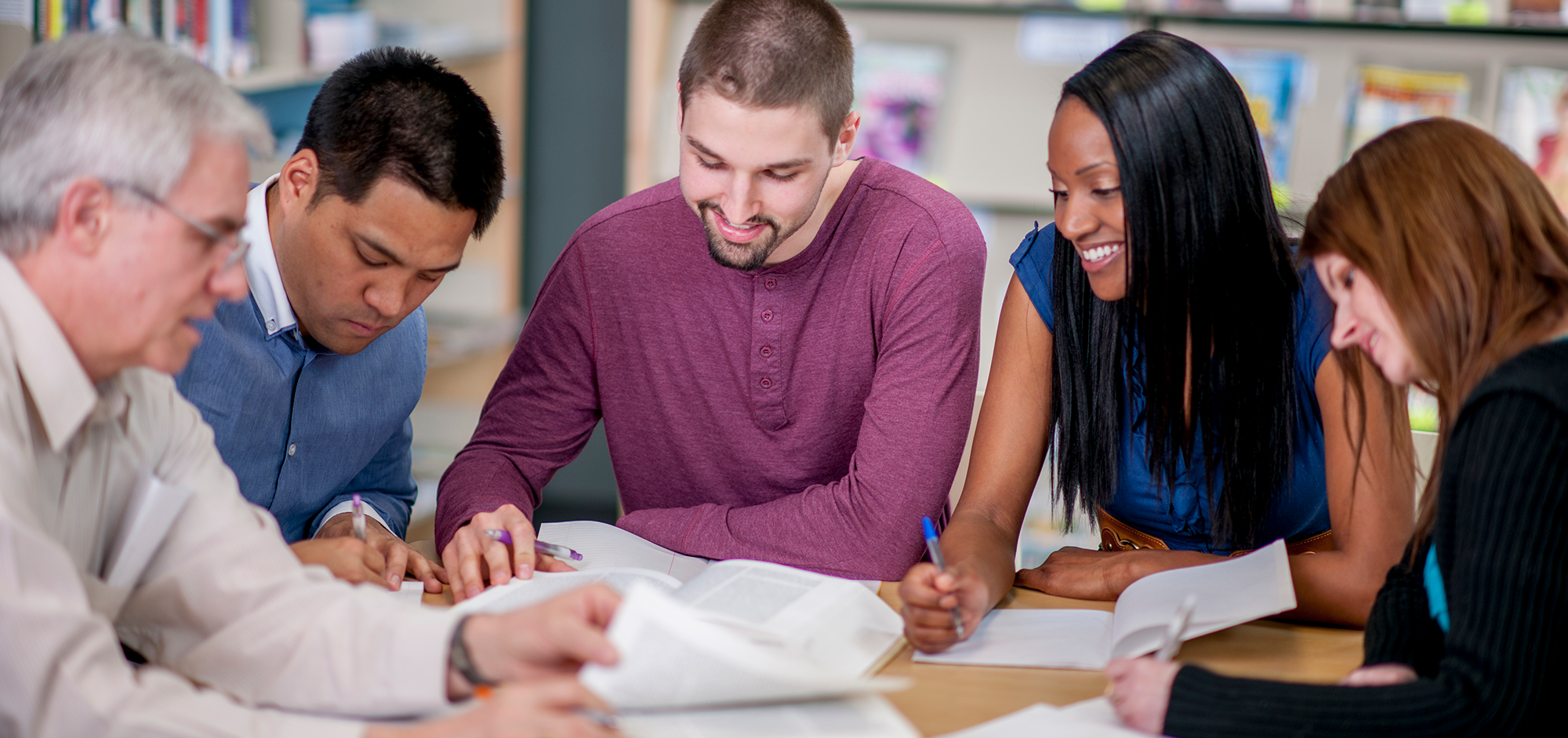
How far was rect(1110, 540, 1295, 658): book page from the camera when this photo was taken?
118cm

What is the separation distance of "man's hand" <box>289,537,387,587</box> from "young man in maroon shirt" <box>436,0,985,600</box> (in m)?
0.09

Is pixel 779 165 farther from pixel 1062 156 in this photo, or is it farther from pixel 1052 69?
pixel 1052 69

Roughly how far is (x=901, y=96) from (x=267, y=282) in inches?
84.6

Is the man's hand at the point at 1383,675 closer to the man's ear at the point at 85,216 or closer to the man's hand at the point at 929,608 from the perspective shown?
the man's hand at the point at 929,608

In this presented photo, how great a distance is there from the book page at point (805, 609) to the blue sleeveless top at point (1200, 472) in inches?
19.4

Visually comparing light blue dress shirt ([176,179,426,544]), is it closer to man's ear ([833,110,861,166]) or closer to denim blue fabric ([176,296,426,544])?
denim blue fabric ([176,296,426,544])

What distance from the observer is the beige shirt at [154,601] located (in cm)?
86

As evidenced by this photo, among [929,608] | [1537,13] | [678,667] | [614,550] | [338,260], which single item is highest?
[1537,13]

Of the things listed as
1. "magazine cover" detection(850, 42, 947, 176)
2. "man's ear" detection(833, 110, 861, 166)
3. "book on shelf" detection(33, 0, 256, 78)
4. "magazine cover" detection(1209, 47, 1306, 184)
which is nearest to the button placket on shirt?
"man's ear" detection(833, 110, 861, 166)

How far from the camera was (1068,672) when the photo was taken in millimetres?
1202

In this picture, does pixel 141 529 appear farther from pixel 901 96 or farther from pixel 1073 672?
pixel 901 96

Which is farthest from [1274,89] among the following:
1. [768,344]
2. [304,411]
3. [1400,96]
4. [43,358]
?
[43,358]

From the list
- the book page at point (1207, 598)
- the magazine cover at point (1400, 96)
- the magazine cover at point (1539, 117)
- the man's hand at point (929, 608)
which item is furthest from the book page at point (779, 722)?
the magazine cover at point (1539, 117)

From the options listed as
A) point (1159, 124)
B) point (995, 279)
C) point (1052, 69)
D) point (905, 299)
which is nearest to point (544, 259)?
point (995, 279)
